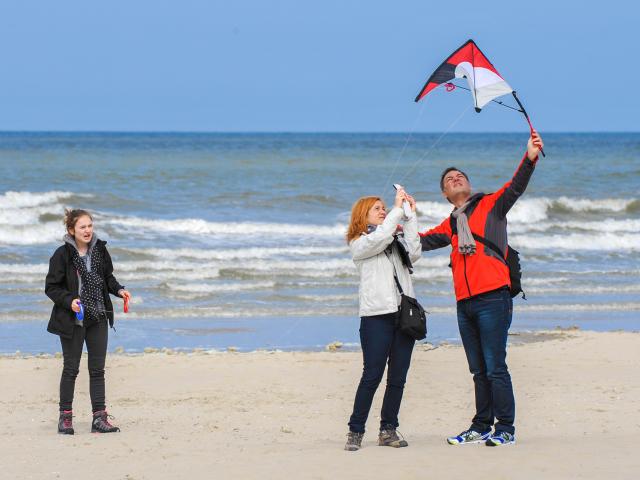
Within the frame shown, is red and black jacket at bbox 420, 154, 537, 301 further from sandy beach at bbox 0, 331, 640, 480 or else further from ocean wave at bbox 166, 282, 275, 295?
ocean wave at bbox 166, 282, 275, 295

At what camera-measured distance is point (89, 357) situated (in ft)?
22.0

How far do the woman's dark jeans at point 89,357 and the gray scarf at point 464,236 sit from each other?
7.37ft

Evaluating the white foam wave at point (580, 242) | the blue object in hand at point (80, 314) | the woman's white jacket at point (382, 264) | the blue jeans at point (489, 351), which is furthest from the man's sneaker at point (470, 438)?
the white foam wave at point (580, 242)

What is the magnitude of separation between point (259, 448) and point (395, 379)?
3.05 ft

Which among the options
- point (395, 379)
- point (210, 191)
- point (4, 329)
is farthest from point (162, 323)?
point (210, 191)

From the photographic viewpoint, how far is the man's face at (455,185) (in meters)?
Result: 6.04

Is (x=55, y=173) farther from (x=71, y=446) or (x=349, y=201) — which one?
(x=71, y=446)

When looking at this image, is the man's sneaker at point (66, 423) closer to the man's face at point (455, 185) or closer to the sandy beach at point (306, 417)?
the sandy beach at point (306, 417)

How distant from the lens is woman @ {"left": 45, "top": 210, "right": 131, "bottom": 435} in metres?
6.55

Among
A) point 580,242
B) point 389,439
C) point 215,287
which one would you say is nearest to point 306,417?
point 389,439

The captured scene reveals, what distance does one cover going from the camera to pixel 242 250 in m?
19.6

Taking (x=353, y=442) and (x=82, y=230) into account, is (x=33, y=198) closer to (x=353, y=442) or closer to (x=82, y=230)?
(x=82, y=230)
